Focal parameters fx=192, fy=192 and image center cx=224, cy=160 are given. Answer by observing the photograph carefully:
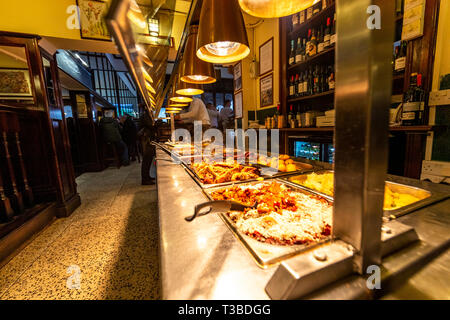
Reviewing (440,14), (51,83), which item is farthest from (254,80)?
(51,83)

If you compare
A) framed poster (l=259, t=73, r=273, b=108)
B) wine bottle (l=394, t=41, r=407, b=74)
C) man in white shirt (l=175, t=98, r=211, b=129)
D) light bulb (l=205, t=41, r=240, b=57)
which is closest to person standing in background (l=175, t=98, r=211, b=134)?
man in white shirt (l=175, t=98, r=211, b=129)

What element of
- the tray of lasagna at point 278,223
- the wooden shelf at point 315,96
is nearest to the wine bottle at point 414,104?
the wooden shelf at point 315,96

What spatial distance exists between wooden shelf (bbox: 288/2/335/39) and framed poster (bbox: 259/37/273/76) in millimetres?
641

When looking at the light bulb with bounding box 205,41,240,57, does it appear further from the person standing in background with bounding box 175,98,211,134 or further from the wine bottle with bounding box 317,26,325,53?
the person standing in background with bounding box 175,98,211,134

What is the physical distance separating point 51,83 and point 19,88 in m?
0.43

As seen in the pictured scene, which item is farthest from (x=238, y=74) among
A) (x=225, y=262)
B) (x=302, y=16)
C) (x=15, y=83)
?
(x=225, y=262)

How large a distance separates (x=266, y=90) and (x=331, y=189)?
3562 mm

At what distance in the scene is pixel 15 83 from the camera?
291 centimetres

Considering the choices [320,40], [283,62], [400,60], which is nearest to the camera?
[400,60]

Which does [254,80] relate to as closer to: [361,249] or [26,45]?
[26,45]

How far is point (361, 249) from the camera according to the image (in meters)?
0.42

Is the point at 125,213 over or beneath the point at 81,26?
beneath

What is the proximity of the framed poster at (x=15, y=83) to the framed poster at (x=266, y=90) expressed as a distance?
160 inches

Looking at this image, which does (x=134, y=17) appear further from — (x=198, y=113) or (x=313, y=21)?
(x=198, y=113)
